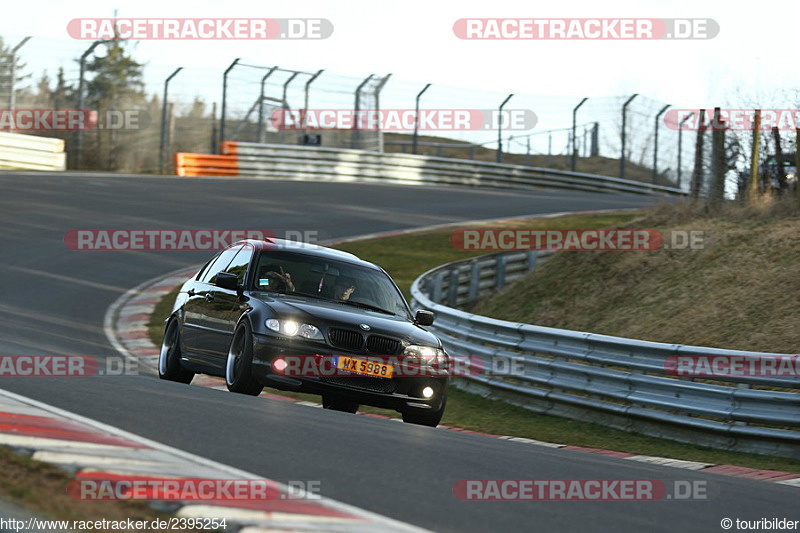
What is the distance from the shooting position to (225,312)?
33.2ft

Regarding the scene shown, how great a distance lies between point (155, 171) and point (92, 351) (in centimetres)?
2341

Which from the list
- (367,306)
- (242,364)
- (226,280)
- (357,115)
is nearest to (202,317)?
(226,280)

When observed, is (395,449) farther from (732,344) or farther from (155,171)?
(155,171)

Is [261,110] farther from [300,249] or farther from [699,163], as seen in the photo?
[300,249]

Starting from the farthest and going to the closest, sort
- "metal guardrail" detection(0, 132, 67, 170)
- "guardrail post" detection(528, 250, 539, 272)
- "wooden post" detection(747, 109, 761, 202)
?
1. "metal guardrail" detection(0, 132, 67, 170)
2. "guardrail post" detection(528, 250, 539, 272)
3. "wooden post" detection(747, 109, 761, 202)

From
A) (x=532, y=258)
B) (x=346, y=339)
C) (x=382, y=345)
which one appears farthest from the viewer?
(x=532, y=258)

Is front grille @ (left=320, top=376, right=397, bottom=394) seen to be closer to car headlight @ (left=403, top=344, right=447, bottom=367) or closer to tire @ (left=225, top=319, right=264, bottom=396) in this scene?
car headlight @ (left=403, top=344, right=447, bottom=367)

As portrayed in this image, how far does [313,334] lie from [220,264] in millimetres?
2287

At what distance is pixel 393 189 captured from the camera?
3394cm

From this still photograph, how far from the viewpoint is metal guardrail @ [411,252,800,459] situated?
938cm

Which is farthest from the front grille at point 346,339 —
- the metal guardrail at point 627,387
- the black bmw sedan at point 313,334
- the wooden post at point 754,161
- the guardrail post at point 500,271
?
the guardrail post at point 500,271

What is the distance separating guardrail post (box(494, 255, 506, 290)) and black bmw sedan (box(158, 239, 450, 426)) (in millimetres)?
9229

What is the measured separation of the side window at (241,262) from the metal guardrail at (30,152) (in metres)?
22.9

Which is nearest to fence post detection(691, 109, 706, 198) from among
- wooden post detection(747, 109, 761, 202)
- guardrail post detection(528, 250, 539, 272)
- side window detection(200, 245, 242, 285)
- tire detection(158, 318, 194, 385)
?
wooden post detection(747, 109, 761, 202)
